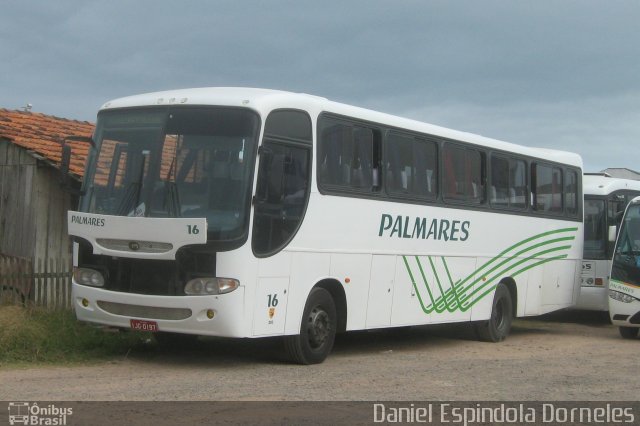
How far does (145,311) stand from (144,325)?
0.17 meters

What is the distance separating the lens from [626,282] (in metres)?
18.1

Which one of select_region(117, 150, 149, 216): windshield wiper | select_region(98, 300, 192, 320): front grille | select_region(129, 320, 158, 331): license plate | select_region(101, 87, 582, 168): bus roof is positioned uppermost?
select_region(101, 87, 582, 168): bus roof

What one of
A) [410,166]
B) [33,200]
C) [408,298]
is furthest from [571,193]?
[33,200]

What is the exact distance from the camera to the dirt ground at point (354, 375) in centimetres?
1027

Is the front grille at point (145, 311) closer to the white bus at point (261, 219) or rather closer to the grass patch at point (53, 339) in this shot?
the white bus at point (261, 219)

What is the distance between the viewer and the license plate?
11734 mm

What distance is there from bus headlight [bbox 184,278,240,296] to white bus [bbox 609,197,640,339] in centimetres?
932

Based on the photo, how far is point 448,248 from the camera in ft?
52.5

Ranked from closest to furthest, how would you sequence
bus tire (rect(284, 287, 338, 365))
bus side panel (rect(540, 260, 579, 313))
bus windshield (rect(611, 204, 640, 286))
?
1. bus tire (rect(284, 287, 338, 365))
2. bus windshield (rect(611, 204, 640, 286))
3. bus side panel (rect(540, 260, 579, 313))
